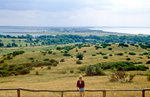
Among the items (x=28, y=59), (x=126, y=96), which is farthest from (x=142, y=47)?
(x=126, y=96)

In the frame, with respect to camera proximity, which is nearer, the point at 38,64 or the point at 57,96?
the point at 57,96

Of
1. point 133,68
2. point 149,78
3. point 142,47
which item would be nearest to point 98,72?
point 133,68

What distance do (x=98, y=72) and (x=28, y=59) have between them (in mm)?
31799

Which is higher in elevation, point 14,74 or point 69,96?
point 69,96

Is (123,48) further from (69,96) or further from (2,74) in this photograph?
(69,96)

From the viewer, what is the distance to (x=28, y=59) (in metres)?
56.0

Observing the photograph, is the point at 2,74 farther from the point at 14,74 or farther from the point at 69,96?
the point at 69,96

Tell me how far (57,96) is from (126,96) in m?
4.92

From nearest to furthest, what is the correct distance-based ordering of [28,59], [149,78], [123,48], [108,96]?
1. [108,96]
2. [149,78]
3. [28,59]
4. [123,48]

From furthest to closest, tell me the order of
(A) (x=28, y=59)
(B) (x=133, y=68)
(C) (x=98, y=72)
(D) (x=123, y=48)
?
(D) (x=123, y=48) → (A) (x=28, y=59) → (B) (x=133, y=68) → (C) (x=98, y=72)

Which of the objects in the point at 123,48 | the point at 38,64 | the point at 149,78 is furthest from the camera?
the point at 123,48

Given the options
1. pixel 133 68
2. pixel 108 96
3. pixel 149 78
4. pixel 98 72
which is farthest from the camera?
pixel 133 68

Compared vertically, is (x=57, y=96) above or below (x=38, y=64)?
above

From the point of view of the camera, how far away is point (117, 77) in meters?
21.5
